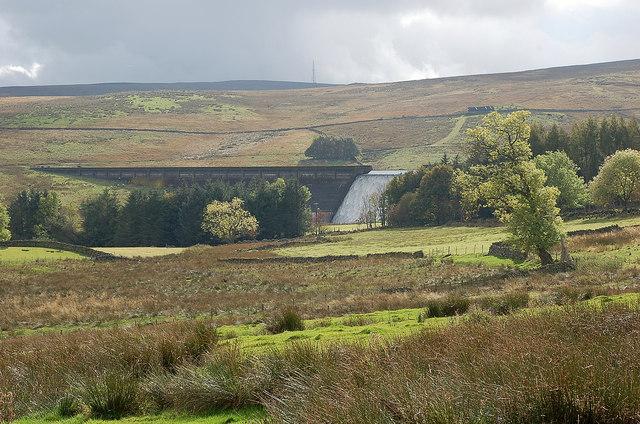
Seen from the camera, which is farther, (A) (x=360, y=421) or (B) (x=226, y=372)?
(B) (x=226, y=372)

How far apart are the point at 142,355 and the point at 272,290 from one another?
81.4 ft

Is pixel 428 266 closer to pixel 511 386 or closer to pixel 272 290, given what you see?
pixel 272 290

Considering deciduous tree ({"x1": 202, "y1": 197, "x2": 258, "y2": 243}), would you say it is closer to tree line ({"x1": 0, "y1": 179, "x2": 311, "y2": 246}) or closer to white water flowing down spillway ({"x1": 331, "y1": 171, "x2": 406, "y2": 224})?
tree line ({"x1": 0, "y1": 179, "x2": 311, "y2": 246})

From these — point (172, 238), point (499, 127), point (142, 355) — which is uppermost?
point (499, 127)

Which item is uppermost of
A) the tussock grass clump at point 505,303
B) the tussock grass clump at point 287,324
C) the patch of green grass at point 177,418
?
the patch of green grass at point 177,418

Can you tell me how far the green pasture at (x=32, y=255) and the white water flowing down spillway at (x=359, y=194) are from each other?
250ft

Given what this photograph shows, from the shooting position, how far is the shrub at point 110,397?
28.0 ft

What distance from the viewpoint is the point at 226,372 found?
8859mm

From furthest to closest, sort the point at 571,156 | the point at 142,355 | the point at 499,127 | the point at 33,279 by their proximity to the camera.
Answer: the point at 571,156 < the point at 33,279 < the point at 499,127 < the point at 142,355

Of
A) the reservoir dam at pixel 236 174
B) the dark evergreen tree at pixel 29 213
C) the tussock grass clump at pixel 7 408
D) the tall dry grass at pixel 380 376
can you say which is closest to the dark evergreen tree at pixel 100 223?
the dark evergreen tree at pixel 29 213

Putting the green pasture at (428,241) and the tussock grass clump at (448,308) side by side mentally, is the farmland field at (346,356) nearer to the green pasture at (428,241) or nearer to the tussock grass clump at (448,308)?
the tussock grass clump at (448,308)

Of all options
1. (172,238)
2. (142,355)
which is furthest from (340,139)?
(142,355)

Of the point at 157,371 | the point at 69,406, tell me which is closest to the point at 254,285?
the point at 157,371

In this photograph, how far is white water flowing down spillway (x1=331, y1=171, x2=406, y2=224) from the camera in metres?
136
